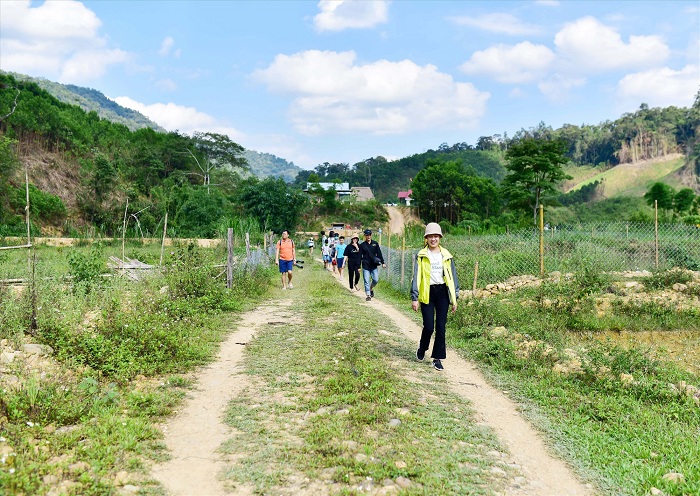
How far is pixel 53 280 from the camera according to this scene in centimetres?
750

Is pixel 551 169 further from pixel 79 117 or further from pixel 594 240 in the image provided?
pixel 79 117

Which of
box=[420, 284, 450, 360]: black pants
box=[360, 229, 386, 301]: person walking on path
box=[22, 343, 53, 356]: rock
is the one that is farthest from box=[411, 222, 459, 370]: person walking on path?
box=[360, 229, 386, 301]: person walking on path

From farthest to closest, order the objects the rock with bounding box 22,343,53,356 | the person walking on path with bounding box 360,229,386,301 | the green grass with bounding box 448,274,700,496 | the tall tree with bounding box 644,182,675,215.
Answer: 1. the tall tree with bounding box 644,182,675,215
2. the person walking on path with bounding box 360,229,386,301
3. the rock with bounding box 22,343,53,356
4. the green grass with bounding box 448,274,700,496

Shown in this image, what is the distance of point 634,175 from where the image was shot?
8988 cm

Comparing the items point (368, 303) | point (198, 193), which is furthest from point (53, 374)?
point (198, 193)

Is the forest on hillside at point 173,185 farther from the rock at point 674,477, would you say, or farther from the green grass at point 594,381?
the rock at point 674,477

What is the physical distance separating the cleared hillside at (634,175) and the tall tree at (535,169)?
53017 mm

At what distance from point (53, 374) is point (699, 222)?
3573cm

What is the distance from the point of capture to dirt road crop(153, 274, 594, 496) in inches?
130

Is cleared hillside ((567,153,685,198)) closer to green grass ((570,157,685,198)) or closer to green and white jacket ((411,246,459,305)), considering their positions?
green grass ((570,157,685,198))

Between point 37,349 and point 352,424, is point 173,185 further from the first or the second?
point 352,424

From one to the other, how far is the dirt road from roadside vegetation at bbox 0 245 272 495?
0.62 feet

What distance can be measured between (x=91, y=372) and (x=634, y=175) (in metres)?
101

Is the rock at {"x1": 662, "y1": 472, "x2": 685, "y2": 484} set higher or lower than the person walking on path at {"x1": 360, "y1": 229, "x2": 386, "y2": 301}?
lower
